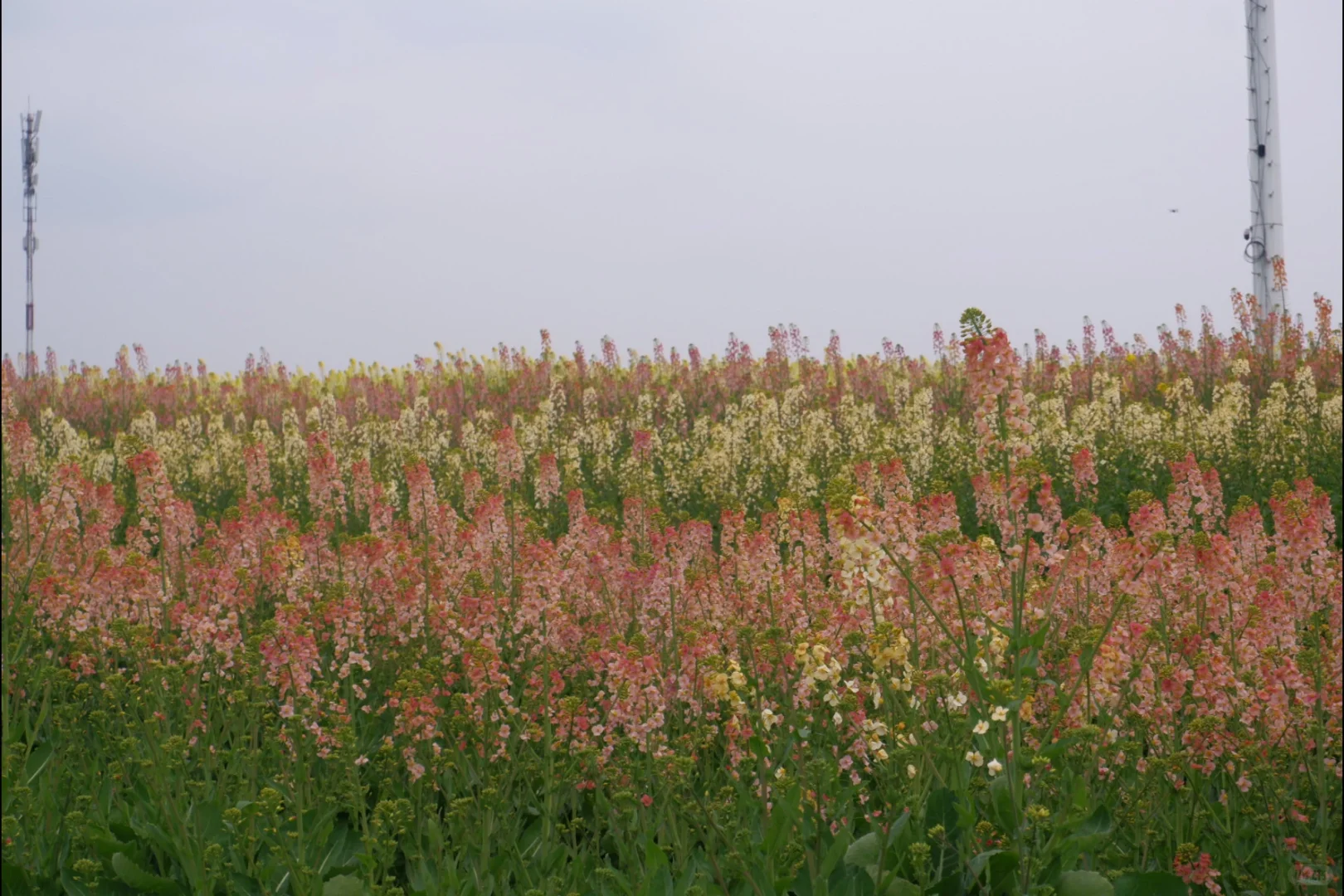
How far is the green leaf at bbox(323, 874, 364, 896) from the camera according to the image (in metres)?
3.18

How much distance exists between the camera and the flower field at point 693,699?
3215mm

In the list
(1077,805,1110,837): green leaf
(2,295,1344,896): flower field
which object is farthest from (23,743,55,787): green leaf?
(1077,805,1110,837): green leaf

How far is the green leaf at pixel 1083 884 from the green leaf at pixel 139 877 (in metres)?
2.52

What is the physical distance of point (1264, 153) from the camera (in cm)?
1459

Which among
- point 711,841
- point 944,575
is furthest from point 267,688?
point 944,575

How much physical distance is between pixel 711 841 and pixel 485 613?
1782mm

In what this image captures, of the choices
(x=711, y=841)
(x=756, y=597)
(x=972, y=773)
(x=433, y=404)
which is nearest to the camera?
(x=711, y=841)

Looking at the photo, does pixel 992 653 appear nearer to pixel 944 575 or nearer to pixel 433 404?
pixel 944 575

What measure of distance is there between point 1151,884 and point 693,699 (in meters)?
1.76

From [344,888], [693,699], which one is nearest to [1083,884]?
[693,699]

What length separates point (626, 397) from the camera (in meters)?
16.5

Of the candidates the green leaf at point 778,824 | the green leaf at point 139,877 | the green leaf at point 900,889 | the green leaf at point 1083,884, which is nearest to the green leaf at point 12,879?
the green leaf at point 139,877

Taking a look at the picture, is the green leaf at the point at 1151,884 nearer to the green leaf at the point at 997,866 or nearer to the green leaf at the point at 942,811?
the green leaf at the point at 997,866

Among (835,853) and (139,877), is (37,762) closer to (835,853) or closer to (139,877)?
(139,877)
